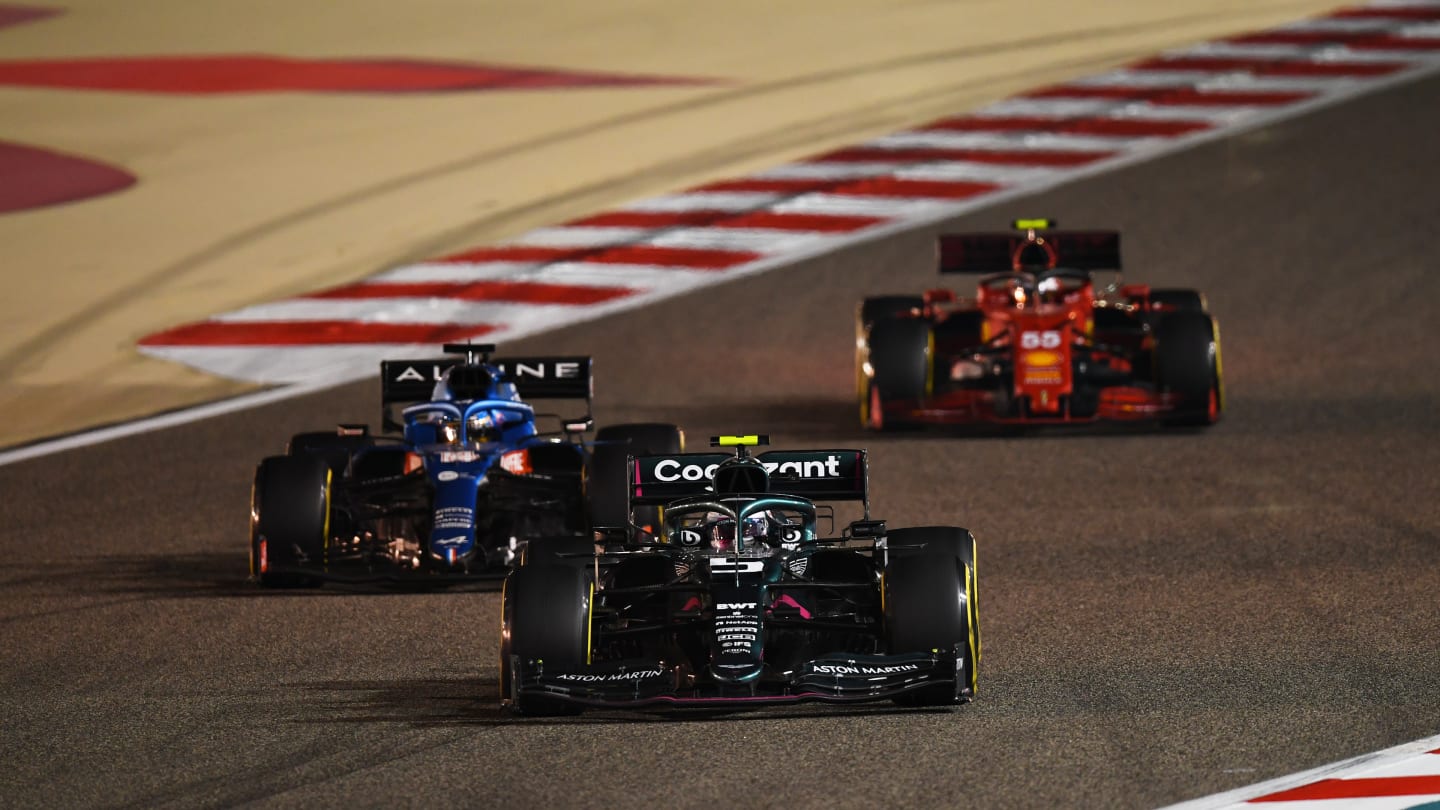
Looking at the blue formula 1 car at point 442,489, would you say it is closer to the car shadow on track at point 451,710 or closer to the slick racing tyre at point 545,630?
the car shadow on track at point 451,710

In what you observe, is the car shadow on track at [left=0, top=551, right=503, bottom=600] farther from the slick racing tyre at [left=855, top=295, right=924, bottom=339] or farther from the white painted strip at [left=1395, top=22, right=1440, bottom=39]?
the white painted strip at [left=1395, top=22, right=1440, bottom=39]

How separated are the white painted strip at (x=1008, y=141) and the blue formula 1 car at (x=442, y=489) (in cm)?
1279

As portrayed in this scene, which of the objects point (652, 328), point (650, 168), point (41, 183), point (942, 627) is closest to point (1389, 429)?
point (652, 328)

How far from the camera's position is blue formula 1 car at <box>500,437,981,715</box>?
439 inches

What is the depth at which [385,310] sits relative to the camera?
24.2m

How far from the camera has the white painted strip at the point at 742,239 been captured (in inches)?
1031

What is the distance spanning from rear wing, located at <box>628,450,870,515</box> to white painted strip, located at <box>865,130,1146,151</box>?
16131mm

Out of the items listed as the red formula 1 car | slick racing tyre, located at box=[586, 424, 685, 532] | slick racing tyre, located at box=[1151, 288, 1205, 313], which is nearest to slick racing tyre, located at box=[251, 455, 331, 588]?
slick racing tyre, located at box=[586, 424, 685, 532]

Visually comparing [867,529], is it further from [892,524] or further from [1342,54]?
[1342,54]

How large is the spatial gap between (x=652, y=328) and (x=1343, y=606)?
11.5 meters

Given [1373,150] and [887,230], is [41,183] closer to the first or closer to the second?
[887,230]

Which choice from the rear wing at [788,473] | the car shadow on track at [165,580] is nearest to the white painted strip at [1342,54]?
the car shadow on track at [165,580]

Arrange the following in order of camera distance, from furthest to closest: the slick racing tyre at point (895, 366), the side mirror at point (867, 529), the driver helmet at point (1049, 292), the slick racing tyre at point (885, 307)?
the slick racing tyre at point (885, 307) < the driver helmet at point (1049, 292) < the slick racing tyre at point (895, 366) < the side mirror at point (867, 529)

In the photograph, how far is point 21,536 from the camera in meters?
17.1
